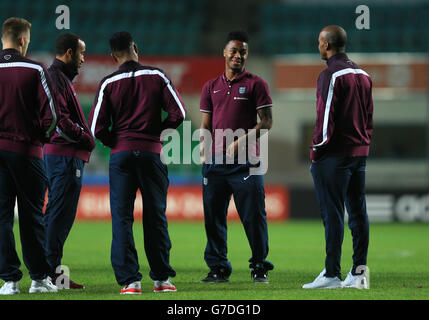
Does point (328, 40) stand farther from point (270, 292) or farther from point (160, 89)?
point (270, 292)

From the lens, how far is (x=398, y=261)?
31.9 feet

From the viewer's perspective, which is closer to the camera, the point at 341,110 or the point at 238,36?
the point at 341,110

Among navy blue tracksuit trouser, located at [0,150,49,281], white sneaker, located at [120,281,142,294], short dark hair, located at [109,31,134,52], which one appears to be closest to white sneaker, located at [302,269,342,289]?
white sneaker, located at [120,281,142,294]

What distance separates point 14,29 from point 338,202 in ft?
10.4

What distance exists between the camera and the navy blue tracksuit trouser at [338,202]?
6578 mm

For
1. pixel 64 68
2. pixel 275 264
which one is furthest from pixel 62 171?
pixel 275 264

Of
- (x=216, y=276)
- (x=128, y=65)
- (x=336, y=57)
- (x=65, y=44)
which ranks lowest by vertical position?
(x=216, y=276)

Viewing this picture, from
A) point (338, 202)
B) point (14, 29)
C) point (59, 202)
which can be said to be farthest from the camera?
point (59, 202)

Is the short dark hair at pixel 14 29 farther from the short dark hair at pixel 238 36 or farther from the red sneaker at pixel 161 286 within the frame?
the red sneaker at pixel 161 286

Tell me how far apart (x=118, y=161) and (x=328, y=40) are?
2197 mm

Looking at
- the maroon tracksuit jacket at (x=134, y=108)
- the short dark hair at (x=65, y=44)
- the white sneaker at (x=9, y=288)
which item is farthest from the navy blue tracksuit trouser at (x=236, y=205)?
the white sneaker at (x=9, y=288)

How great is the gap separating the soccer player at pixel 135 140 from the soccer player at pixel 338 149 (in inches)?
52.0

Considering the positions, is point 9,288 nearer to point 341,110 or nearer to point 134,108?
point 134,108

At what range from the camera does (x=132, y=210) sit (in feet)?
20.5
